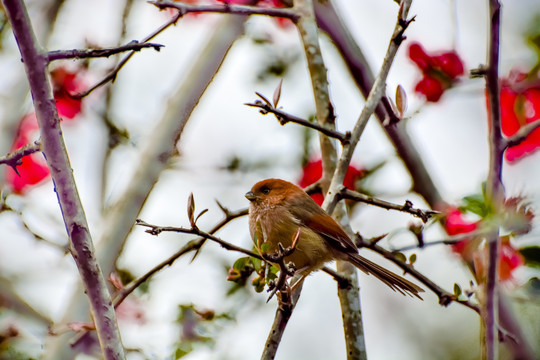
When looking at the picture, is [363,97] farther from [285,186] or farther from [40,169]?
[40,169]

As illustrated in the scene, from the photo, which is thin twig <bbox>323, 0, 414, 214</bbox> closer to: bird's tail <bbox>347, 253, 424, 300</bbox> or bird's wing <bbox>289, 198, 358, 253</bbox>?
bird's wing <bbox>289, 198, 358, 253</bbox>

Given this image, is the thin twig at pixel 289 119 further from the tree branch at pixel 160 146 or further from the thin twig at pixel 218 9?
the tree branch at pixel 160 146

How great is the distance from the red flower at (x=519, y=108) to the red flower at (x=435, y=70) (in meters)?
0.28

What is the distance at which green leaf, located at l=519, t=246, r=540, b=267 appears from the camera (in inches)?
77.3

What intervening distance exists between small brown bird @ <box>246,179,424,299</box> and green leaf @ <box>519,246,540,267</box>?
0.91 m

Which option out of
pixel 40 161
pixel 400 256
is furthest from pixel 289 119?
pixel 40 161

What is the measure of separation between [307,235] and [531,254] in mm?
1295

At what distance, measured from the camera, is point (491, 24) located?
5.18 feet

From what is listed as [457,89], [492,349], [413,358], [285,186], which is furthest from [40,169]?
[413,358]

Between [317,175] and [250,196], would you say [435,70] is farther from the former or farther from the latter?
[250,196]

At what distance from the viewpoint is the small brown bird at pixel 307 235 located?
9.67 feet

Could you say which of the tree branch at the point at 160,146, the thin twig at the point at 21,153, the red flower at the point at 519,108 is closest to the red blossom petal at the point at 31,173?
the tree branch at the point at 160,146

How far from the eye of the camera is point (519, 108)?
2.64 meters

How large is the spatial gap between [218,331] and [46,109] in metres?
1.76
